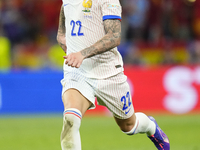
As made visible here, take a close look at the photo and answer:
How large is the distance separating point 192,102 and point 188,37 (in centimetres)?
297

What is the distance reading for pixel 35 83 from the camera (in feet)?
37.8

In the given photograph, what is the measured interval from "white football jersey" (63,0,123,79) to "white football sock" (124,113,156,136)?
2.43ft

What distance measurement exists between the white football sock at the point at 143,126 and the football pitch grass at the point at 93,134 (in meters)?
1.26

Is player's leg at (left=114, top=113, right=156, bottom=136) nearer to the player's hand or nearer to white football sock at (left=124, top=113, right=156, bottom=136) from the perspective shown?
white football sock at (left=124, top=113, right=156, bottom=136)

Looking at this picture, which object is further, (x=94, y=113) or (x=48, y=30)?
(x=48, y=30)

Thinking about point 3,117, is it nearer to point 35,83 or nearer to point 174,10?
point 35,83

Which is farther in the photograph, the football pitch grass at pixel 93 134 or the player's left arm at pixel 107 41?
the football pitch grass at pixel 93 134

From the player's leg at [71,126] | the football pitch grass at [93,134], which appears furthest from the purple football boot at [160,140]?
the player's leg at [71,126]

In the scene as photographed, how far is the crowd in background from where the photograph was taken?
1274 centimetres

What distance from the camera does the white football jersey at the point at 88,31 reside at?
451 centimetres

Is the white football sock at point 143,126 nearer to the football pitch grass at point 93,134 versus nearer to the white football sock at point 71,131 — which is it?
the white football sock at point 71,131

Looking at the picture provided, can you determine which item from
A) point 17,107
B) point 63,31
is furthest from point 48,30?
point 63,31

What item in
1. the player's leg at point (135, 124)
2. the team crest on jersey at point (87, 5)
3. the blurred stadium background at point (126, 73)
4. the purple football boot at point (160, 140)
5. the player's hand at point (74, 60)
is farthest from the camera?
the blurred stadium background at point (126, 73)

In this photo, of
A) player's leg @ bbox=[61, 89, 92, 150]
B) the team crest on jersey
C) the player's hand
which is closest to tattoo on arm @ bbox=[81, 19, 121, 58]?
the player's hand
